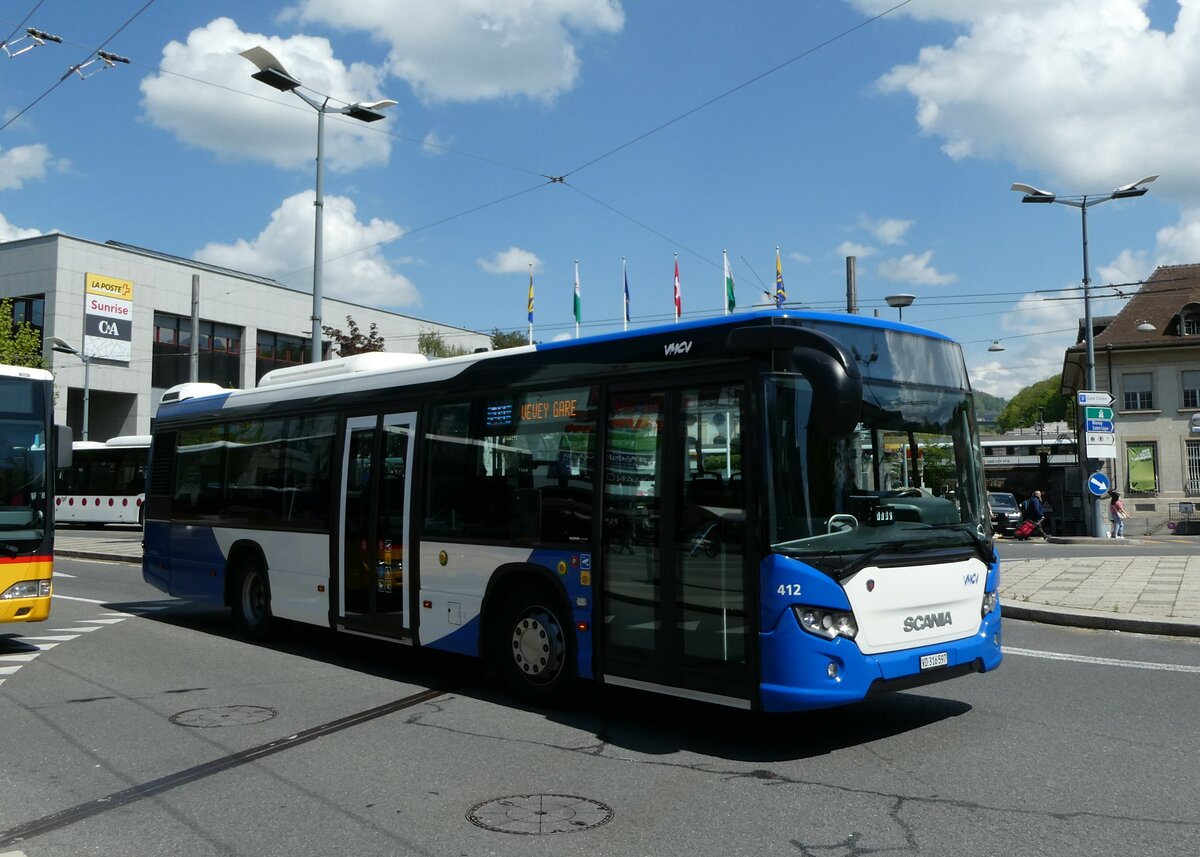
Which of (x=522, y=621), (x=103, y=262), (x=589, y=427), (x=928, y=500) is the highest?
(x=103, y=262)

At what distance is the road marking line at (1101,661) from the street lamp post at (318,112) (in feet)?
36.7

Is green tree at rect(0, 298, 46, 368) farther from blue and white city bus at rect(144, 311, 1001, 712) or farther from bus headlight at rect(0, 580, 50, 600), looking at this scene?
blue and white city bus at rect(144, 311, 1001, 712)

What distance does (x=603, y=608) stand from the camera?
7562 millimetres

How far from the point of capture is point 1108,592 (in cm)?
1452

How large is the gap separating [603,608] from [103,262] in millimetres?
48475

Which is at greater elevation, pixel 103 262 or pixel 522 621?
pixel 103 262

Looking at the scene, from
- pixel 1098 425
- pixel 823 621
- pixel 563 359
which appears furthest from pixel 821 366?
pixel 1098 425

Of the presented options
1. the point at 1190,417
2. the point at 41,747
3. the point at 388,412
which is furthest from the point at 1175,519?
the point at 41,747

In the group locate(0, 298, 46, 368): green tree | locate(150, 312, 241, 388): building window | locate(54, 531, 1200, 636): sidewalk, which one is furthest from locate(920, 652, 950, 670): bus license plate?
locate(150, 312, 241, 388): building window

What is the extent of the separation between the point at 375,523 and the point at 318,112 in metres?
11.2

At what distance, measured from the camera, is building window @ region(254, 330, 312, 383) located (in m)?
57.6

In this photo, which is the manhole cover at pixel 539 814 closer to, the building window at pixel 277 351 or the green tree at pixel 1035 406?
the building window at pixel 277 351

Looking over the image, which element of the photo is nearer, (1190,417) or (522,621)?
(522,621)

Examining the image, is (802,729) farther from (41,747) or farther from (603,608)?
(41,747)
